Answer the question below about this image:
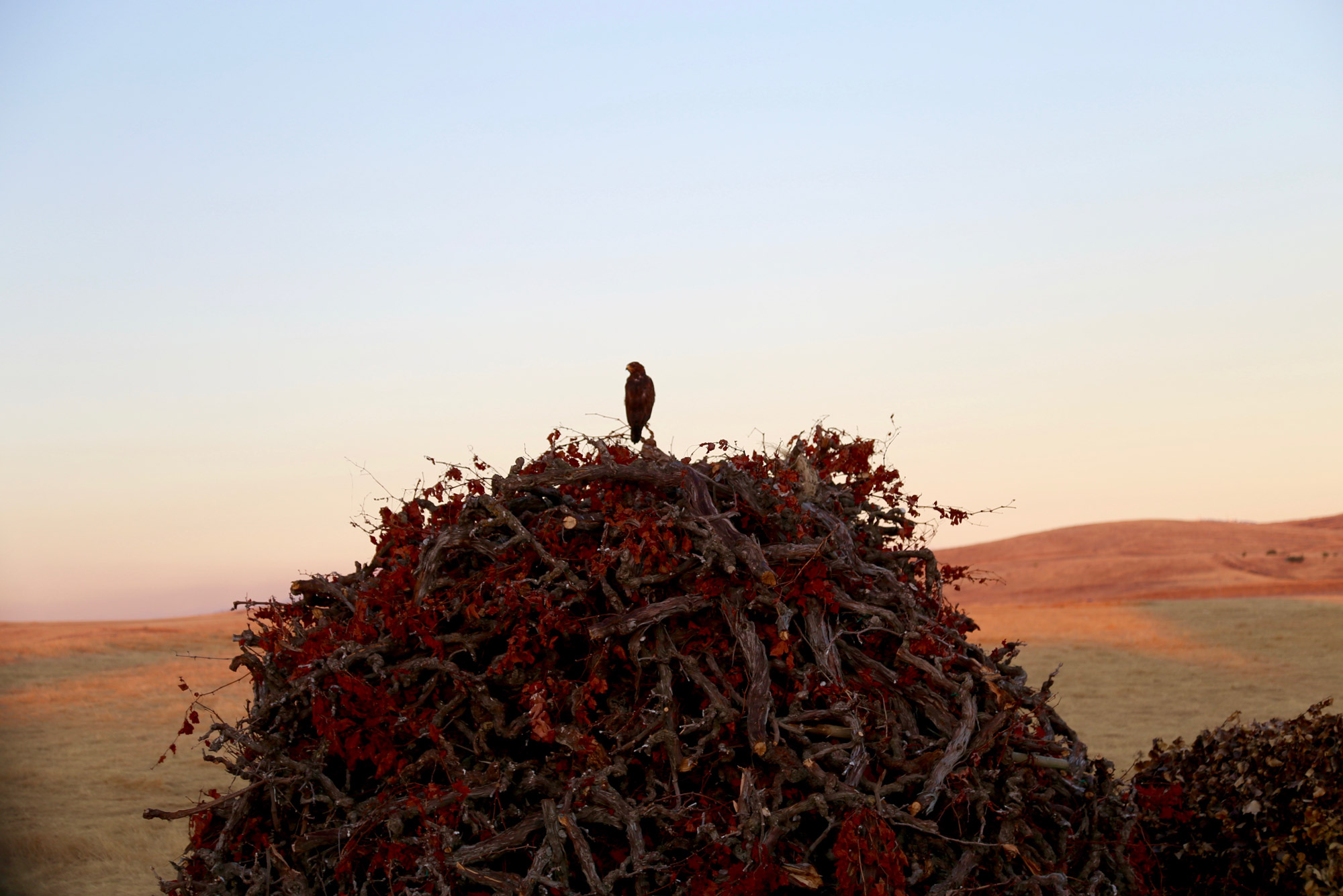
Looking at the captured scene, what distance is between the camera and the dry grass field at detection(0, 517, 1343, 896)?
11930 mm

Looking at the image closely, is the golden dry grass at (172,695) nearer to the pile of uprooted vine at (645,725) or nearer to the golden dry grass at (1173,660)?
the golden dry grass at (1173,660)

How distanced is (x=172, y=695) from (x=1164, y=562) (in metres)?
39.9

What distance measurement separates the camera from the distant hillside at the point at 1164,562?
39.8 m

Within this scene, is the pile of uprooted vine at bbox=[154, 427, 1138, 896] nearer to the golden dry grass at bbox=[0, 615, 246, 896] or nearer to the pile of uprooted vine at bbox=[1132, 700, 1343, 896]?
the pile of uprooted vine at bbox=[1132, 700, 1343, 896]

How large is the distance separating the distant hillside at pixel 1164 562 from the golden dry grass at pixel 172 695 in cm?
799

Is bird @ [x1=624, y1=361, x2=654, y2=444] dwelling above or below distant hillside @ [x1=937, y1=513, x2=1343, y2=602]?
above

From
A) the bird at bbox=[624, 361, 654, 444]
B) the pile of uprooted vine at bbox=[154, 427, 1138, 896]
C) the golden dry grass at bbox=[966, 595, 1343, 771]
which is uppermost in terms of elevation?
the bird at bbox=[624, 361, 654, 444]

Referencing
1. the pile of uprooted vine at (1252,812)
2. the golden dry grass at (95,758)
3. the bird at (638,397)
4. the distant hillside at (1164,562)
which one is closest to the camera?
the pile of uprooted vine at (1252,812)

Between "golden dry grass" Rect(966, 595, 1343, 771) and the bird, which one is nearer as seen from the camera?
the bird

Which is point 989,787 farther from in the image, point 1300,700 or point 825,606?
point 1300,700

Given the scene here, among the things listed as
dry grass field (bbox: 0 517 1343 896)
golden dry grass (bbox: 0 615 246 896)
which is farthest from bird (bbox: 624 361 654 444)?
golden dry grass (bbox: 0 615 246 896)

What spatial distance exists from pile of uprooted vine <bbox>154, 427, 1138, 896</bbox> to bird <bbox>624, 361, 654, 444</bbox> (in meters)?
1.62

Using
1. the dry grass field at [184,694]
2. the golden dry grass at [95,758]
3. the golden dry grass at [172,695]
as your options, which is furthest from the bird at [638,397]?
the golden dry grass at [172,695]

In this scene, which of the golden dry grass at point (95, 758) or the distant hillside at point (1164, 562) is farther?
the distant hillside at point (1164, 562)
